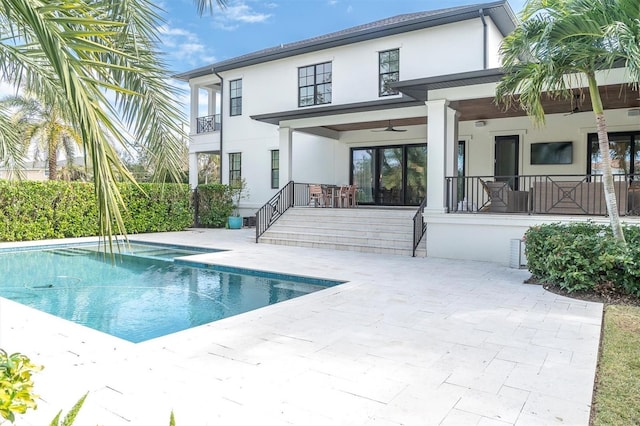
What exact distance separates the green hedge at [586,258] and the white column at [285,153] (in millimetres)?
9166

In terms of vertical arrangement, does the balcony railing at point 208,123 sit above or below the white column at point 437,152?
above

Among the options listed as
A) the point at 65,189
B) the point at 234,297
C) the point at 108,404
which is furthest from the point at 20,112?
the point at 108,404

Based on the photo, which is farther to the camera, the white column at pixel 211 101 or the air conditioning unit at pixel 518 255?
the white column at pixel 211 101

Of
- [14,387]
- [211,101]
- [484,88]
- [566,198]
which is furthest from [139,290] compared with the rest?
[211,101]

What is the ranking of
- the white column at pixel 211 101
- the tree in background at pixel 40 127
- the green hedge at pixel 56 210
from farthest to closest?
1. the white column at pixel 211 101
2. the tree in background at pixel 40 127
3. the green hedge at pixel 56 210

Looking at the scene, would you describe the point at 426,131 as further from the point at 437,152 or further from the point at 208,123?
the point at 208,123

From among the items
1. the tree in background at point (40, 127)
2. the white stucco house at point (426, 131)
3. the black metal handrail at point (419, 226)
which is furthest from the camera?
the tree in background at point (40, 127)

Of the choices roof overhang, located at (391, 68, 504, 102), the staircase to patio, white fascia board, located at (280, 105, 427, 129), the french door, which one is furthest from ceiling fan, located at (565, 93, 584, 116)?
the staircase to patio

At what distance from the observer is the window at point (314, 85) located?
16.9 metres

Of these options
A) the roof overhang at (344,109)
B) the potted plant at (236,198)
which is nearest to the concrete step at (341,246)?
the roof overhang at (344,109)

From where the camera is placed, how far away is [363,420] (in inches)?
118

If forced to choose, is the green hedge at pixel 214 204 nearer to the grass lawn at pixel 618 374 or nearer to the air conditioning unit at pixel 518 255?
the air conditioning unit at pixel 518 255

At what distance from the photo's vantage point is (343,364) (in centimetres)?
400

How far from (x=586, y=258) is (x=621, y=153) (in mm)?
7714
